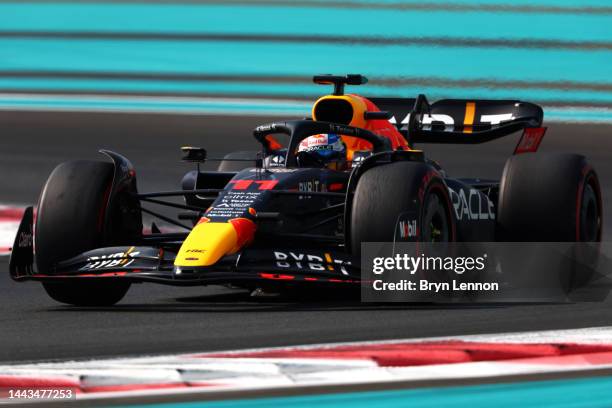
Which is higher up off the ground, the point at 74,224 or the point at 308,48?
the point at 308,48

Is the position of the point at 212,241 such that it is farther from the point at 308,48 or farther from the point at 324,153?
the point at 308,48

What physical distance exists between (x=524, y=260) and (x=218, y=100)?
10191 millimetres

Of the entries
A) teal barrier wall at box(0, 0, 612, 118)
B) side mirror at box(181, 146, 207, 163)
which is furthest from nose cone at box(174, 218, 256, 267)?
teal barrier wall at box(0, 0, 612, 118)

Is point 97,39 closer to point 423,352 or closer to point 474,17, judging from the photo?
point 474,17

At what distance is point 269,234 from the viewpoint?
333 inches

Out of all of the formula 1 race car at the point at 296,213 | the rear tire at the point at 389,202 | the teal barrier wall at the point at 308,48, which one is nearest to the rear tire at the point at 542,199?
the formula 1 race car at the point at 296,213

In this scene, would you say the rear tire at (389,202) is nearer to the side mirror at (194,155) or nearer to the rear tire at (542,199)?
the rear tire at (542,199)

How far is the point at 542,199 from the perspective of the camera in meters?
9.16

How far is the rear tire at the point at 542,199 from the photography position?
916 centimetres

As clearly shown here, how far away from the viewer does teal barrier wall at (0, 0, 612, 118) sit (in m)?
17.9

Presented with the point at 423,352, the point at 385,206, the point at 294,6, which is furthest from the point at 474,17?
the point at 423,352

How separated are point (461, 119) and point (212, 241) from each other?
12.3ft

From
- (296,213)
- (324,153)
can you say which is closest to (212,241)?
(296,213)

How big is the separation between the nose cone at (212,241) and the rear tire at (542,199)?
6.20 feet
